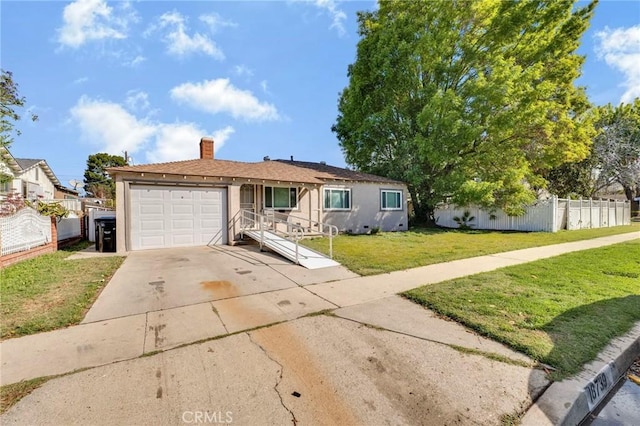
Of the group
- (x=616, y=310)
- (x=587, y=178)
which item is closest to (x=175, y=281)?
(x=616, y=310)

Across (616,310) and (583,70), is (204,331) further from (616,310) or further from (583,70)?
(583,70)

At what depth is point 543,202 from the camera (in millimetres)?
16969

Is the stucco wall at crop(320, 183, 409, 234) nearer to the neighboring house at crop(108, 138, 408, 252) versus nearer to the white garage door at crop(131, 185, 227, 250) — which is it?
the neighboring house at crop(108, 138, 408, 252)

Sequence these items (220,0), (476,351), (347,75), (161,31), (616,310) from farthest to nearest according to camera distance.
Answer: (347,75) < (161,31) < (220,0) < (616,310) < (476,351)

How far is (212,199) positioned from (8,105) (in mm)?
7581

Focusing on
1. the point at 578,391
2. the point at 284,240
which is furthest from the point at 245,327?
the point at 284,240

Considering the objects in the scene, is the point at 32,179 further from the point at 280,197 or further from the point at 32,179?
the point at 280,197

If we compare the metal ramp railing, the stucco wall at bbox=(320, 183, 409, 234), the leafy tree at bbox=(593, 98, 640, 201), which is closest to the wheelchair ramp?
the metal ramp railing

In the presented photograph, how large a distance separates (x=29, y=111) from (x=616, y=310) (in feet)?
57.3

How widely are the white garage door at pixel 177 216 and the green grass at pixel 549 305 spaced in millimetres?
8881

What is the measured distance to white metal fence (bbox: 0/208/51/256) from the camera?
7.30 meters

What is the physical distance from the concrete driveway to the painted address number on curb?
14.5 ft

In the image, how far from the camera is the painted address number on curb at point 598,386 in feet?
8.91

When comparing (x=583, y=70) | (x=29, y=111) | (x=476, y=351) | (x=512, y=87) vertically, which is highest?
(x=583, y=70)
